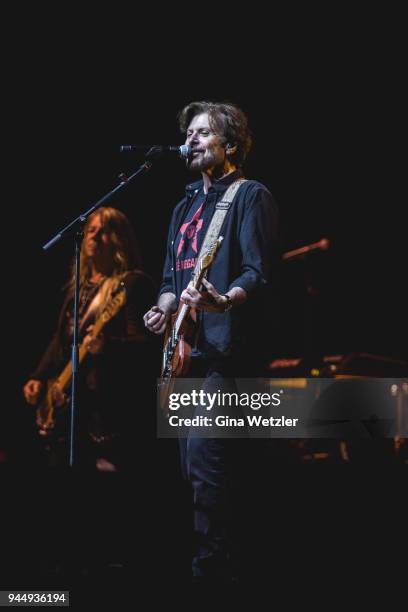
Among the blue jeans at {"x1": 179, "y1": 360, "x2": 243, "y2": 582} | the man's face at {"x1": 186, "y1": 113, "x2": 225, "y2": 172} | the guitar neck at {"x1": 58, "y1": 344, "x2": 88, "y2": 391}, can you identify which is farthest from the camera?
the guitar neck at {"x1": 58, "y1": 344, "x2": 88, "y2": 391}

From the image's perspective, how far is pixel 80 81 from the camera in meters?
4.91

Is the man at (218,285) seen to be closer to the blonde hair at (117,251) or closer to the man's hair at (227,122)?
the man's hair at (227,122)

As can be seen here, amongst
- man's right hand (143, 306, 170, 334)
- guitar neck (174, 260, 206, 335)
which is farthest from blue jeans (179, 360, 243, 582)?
man's right hand (143, 306, 170, 334)

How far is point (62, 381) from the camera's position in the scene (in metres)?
4.75

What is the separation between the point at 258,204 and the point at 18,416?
356cm

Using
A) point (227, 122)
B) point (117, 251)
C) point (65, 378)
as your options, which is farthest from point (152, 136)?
point (227, 122)

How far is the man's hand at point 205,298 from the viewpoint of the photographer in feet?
7.47

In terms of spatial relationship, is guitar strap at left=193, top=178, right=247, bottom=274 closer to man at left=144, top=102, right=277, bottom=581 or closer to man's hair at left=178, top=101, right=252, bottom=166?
man at left=144, top=102, right=277, bottom=581

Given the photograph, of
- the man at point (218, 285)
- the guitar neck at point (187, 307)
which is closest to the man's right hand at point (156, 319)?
the man at point (218, 285)

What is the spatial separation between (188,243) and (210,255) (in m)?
0.40

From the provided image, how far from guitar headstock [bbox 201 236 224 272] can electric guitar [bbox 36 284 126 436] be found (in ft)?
6.90

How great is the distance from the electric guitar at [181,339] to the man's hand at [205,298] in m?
0.11

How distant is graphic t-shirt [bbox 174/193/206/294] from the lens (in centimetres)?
273

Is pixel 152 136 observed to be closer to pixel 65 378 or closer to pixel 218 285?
pixel 65 378
